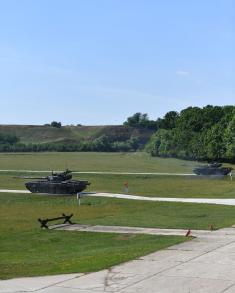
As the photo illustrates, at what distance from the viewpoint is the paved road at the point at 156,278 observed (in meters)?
11.4

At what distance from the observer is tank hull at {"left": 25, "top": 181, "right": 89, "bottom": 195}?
41062 millimetres

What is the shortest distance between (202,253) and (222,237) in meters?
3.30

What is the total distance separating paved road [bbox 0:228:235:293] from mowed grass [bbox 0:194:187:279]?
2.16 feet

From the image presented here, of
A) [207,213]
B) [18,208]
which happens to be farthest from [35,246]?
[18,208]

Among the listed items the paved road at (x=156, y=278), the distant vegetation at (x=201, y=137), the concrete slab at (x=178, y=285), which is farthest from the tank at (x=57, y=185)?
the distant vegetation at (x=201, y=137)

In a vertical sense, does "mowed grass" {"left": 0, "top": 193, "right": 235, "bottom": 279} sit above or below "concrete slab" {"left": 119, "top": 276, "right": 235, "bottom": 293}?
below

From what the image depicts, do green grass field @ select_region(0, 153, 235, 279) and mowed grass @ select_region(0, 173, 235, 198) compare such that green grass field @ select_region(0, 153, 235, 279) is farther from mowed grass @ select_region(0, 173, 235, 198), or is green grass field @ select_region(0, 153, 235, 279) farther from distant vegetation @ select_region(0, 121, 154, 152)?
distant vegetation @ select_region(0, 121, 154, 152)

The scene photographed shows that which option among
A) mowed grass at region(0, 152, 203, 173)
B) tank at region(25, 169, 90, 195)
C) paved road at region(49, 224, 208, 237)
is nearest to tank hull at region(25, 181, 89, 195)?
tank at region(25, 169, 90, 195)

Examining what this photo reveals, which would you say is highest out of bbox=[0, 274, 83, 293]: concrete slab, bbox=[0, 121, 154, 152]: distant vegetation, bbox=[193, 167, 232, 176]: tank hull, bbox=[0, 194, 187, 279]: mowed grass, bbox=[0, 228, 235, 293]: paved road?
bbox=[0, 121, 154, 152]: distant vegetation

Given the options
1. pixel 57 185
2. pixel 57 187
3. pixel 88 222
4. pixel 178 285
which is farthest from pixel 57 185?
pixel 178 285

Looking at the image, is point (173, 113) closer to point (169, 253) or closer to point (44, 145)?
point (44, 145)

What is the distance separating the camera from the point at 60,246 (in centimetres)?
1873

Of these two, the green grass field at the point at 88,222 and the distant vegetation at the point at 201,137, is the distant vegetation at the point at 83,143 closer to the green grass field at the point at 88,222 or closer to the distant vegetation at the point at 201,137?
the distant vegetation at the point at 201,137

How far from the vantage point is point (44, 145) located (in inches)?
5684
